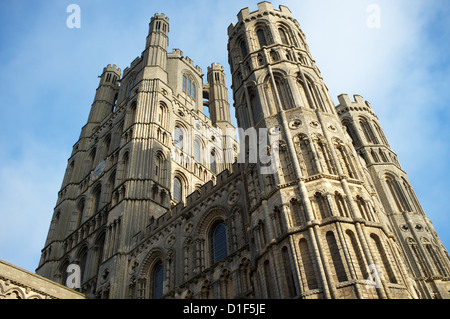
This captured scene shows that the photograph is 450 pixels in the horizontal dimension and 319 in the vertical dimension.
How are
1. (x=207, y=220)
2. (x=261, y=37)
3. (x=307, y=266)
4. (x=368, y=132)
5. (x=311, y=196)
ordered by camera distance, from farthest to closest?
(x=368, y=132)
(x=261, y=37)
(x=207, y=220)
(x=311, y=196)
(x=307, y=266)

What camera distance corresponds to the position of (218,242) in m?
23.3

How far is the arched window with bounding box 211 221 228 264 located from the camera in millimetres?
22531

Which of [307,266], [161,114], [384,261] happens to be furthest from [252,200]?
[161,114]

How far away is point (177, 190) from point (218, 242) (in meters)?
14.8

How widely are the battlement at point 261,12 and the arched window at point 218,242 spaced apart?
1349 centimetres

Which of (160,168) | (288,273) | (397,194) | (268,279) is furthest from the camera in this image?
(160,168)

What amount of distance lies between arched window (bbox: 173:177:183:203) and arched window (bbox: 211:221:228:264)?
12753mm

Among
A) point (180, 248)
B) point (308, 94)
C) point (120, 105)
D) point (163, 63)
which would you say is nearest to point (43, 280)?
point (180, 248)

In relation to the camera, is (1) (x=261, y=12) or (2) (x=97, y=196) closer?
(1) (x=261, y=12)

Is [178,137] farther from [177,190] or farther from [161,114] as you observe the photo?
[177,190]

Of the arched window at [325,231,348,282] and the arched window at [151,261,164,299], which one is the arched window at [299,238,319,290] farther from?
the arched window at [151,261,164,299]

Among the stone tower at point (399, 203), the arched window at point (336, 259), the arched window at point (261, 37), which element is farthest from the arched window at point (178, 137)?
the arched window at point (336, 259)

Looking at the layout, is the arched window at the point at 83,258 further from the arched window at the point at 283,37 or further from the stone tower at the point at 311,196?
the arched window at the point at 283,37

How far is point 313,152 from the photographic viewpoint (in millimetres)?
18438
